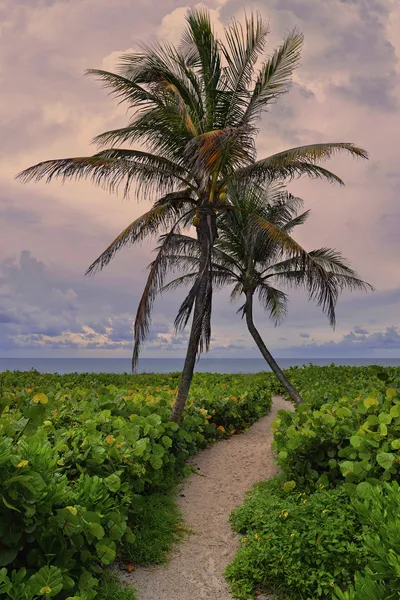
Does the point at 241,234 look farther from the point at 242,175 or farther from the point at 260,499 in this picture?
the point at 260,499

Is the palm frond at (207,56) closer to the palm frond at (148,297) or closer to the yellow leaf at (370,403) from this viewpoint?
the palm frond at (148,297)

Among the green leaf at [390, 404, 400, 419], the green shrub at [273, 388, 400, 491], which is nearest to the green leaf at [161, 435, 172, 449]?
the green shrub at [273, 388, 400, 491]

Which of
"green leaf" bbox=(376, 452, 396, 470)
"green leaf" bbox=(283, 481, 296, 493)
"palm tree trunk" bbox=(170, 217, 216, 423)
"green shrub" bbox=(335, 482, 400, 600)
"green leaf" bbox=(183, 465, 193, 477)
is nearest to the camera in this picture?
"green shrub" bbox=(335, 482, 400, 600)

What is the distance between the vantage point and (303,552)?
4004 mm

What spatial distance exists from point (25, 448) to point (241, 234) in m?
9.88

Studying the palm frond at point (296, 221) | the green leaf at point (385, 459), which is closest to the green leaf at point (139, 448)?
the green leaf at point (385, 459)

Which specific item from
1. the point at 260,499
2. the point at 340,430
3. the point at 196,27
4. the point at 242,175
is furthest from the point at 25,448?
the point at 196,27

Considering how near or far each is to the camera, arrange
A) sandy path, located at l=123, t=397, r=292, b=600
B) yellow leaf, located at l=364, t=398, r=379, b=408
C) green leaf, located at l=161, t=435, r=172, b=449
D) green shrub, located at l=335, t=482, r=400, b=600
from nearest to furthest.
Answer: green shrub, located at l=335, t=482, r=400, b=600 < sandy path, located at l=123, t=397, r=292, b=600 < yellow leaf, located at l=364, t=398, r=379, b=408 < green leaf, located at l=161, t=435, r=172, b=449

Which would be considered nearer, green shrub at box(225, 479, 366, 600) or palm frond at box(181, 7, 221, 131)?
green shrub at box(225, 479, 366, 600)

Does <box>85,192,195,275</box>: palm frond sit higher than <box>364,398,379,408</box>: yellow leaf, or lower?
higher

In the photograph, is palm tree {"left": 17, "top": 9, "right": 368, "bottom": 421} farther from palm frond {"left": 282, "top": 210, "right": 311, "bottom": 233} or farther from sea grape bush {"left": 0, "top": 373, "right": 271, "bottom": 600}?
palm frond {"left": 282, "top": 210, "right": 311, "bottom": 233}

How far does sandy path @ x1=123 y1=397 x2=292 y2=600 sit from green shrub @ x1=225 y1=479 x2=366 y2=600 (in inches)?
10.7

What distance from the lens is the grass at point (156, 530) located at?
15.0 ft

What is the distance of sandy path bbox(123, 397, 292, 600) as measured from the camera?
4242mm
